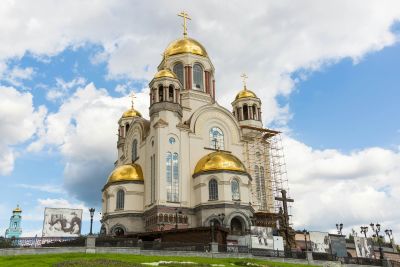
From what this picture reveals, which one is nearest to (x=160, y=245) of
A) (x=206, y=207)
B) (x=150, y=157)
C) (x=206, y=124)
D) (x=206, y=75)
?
(x=206, y=207)

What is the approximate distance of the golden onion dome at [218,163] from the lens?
4156 centimetres

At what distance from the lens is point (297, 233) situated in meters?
42.7

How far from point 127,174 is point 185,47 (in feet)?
55.9

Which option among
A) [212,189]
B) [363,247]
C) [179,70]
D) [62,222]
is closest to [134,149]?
[179,70]

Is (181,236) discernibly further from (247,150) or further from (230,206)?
(247,150)

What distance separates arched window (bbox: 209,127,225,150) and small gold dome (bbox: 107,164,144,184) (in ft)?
→ 26.6

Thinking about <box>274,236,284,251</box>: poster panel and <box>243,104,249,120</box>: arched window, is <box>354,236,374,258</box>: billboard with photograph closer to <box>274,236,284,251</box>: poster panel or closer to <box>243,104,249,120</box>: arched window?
<box>274,236,284,251</box>: poster panel

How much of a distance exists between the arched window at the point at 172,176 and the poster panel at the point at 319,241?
1282 centimetres

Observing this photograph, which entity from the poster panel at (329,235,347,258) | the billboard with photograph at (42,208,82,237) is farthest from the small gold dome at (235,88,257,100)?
the billboard with photograph at (42,208,82,237)

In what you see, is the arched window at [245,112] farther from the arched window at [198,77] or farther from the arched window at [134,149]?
the arched window at [134,149]

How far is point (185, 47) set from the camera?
5203 centimetres

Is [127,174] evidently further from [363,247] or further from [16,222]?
[16,222]

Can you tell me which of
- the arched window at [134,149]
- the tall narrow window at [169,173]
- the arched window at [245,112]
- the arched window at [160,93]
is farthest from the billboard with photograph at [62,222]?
the arched window at [245,112]

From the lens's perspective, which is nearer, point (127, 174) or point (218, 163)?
point (218, 163)
